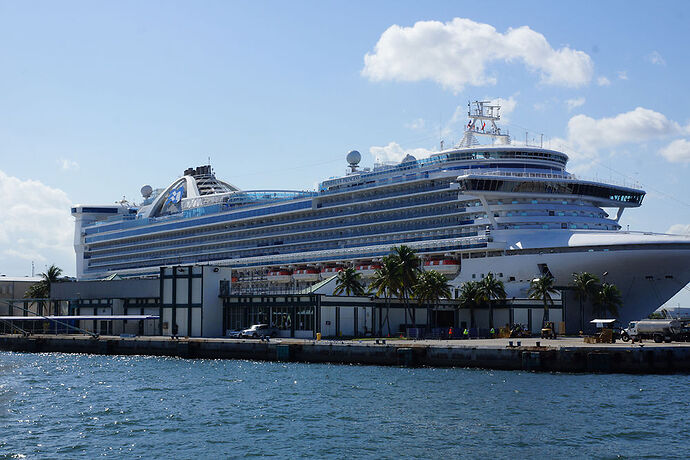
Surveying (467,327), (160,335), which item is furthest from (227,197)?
(467,327)

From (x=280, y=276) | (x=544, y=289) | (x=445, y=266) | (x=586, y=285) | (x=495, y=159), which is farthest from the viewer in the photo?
(x=280, y=276)

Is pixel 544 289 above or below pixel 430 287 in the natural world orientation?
below

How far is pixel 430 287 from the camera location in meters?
83.4

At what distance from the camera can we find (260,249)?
124 metres

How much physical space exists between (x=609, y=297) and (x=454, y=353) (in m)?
24.3

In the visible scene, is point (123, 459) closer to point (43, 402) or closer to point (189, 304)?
point (43, 402)

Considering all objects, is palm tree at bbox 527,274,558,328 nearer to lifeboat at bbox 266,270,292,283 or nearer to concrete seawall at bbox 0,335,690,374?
concrete seawall at bbox 0,335,690,374

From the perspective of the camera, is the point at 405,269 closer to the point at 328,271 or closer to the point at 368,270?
the point at 368,270

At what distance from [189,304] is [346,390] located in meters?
39.9

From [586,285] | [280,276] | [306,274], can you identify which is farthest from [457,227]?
[280,276]

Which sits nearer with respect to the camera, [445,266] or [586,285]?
[586,285]

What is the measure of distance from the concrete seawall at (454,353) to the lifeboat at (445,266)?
908 inches

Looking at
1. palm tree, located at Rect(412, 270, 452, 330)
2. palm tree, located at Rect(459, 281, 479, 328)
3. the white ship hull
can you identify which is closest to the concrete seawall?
palm tree, located at Rect(412, 270, 452, 330)

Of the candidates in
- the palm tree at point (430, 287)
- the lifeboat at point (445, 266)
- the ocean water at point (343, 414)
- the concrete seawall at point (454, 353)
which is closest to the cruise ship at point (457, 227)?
the lifeboat at point (445, 266)
